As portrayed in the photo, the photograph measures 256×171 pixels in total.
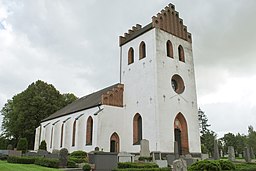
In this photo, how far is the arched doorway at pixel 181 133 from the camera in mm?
25109

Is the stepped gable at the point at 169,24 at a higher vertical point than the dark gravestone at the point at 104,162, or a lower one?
higher

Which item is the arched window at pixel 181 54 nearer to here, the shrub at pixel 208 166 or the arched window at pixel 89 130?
the arched window at pixel 89 130

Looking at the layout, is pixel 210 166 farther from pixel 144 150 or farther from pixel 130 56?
pixel 130 56

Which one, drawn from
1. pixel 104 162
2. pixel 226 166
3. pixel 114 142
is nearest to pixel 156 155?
pixel 114 142

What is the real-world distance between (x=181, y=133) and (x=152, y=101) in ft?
15.4

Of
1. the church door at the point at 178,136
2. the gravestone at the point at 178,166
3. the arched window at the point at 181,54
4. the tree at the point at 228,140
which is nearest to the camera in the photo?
the gravestone at the point at 178,166

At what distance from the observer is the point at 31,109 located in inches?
1745

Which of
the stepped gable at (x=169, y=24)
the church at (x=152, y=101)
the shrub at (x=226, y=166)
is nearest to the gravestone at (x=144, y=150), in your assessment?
the church at (x=152, y=101)

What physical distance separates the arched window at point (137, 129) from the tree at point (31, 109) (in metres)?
24.5

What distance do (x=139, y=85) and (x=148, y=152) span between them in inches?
295

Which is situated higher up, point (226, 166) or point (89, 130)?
point (89, 130)

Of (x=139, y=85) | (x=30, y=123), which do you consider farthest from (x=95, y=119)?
(x=30, y=123)

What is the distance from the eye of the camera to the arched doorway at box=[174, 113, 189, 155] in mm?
25109

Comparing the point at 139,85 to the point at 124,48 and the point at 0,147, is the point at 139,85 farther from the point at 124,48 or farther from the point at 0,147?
the point at 0,147
